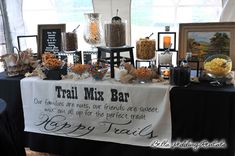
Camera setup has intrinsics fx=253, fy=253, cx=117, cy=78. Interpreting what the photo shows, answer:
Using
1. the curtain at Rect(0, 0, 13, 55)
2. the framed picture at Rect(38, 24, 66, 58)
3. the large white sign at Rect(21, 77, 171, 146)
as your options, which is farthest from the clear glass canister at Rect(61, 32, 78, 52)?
the curtain at Rect(0, 0, 13, 55)

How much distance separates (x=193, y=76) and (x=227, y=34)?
39 cm

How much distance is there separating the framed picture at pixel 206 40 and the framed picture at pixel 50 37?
1.07 metres

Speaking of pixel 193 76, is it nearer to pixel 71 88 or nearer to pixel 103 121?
pixel 103 121

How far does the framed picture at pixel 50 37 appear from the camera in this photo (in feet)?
7.43

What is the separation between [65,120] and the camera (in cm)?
183

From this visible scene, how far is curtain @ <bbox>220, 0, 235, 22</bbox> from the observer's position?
2542 millimetres

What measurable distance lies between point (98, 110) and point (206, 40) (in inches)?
35.9

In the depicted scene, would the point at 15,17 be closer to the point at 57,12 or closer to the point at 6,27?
the point at 6,27

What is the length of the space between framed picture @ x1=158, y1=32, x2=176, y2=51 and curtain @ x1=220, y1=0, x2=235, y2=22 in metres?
1.01

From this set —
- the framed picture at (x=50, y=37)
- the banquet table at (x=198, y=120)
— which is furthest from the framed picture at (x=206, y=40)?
the framed picture at (x=50, y=37)

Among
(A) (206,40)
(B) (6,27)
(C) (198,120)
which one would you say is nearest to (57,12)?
(B) (6,27)

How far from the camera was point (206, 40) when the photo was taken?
5.91 feet

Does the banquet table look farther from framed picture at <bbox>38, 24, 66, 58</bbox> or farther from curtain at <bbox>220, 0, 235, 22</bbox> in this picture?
curtain at <bbox>220, 0, 235, 22</bbox>

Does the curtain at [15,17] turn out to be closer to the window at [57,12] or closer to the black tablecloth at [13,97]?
the window at [57,12]
